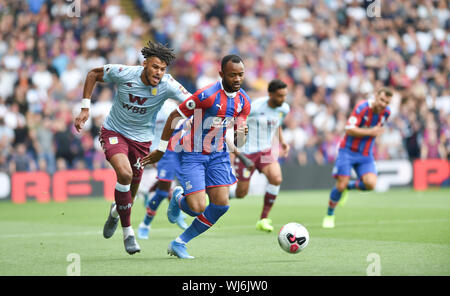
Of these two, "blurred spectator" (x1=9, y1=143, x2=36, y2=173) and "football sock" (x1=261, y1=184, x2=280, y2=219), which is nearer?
"football sock" (x1=261, y1=184, x2=280, y2=219)

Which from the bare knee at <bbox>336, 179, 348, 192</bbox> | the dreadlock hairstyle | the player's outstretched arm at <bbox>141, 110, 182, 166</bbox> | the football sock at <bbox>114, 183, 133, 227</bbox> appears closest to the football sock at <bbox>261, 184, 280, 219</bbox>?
the bare knee at <bbox>336, 179, 348, 192</bbox>

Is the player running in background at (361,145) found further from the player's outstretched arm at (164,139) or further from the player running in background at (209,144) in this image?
the player's outstretched arm at (164,139)

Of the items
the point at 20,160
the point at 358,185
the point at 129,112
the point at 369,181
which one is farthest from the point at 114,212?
the point at 20,160

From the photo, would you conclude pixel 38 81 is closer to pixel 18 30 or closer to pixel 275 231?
pixel 18 30

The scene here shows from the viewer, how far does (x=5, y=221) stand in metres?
13.3

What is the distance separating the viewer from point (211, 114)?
8.00m

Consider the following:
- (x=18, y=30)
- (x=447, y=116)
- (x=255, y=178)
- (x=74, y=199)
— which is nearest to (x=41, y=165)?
(x=74, y=199)

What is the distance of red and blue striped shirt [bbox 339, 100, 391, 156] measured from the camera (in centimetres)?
1198

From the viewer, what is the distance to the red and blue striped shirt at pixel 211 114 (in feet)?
25.8

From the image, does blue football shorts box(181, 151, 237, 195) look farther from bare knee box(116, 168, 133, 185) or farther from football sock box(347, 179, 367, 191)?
football sock box(347, 179, 367, 191)

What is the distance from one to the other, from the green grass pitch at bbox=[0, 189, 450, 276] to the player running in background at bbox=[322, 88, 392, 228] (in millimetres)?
605

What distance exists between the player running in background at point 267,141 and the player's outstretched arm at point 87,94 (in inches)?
150
